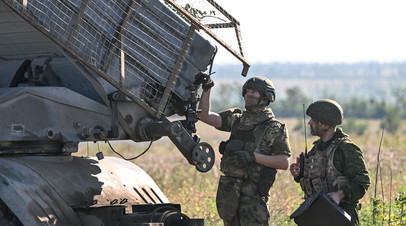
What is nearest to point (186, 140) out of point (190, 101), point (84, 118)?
point (190, 101)

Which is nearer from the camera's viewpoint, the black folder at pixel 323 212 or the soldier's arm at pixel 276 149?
the black folder at pixel 323 212

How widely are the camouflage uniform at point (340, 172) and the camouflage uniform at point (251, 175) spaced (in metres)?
0.43

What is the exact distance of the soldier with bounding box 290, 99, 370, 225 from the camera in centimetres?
716

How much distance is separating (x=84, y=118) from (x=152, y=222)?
39.7 inches

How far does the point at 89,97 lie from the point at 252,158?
1472 mm

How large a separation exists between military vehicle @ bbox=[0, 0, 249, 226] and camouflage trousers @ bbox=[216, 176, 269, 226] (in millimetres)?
491

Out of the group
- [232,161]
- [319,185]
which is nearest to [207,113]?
[232,161]

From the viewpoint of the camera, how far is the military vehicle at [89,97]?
22.7 feet

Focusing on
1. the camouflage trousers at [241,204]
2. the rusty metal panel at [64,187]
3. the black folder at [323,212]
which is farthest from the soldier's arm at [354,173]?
the rusty metal panel at [64,187]

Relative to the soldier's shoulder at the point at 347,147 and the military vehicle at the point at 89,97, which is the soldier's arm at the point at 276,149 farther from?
the soldier's shoulder at the point at 347,147

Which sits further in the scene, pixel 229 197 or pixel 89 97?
pixel 229 197

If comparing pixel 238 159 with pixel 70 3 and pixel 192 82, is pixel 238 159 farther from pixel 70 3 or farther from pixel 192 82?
pixel 70 3

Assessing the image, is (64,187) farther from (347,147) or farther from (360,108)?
(360,108)

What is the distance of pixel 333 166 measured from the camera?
733 centimetres
